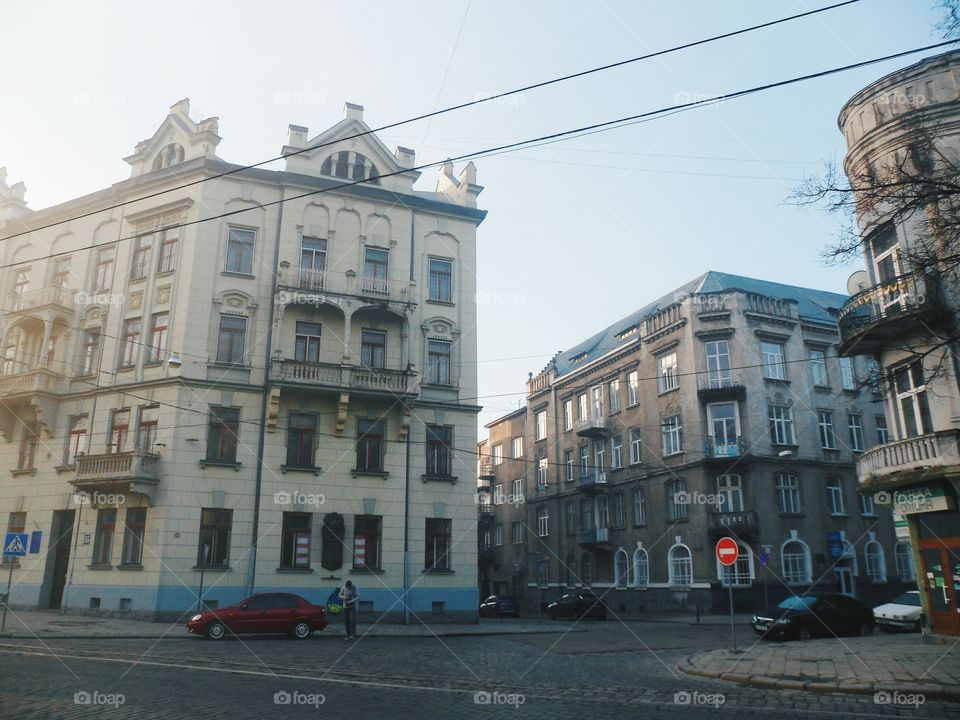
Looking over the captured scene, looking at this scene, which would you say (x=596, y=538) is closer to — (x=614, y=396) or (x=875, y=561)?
(x=614, y=396)

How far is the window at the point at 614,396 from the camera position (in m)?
47.6

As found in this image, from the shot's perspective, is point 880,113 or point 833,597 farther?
point 833,597

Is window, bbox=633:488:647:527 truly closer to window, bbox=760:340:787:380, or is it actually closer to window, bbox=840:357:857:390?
window, bbox=760:340:787:380

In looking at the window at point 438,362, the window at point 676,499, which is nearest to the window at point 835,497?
the window at point 676,499

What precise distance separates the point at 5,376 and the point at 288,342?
13.0 m

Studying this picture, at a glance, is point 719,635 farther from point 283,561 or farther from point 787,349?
point 787,349

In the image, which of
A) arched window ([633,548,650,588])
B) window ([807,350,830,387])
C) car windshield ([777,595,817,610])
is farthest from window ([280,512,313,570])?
window ([807,350,830,387])

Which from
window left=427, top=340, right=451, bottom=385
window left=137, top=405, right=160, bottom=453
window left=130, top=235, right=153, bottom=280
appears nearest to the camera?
window left=137, top=405, right=160, bottom=453

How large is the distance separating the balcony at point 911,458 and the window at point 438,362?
→ 16.6m

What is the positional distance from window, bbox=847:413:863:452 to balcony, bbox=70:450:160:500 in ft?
118

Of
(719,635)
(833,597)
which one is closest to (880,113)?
(833,597)

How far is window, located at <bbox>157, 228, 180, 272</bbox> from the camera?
30.9 m

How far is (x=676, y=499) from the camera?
40531 millimetres

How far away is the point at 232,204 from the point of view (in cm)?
3094
